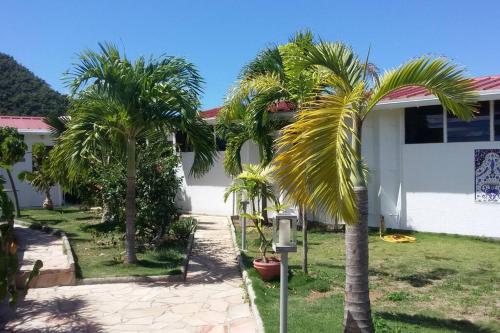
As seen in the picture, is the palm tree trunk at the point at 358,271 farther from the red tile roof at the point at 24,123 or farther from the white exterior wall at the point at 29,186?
the red tile roof at the point at 24,123

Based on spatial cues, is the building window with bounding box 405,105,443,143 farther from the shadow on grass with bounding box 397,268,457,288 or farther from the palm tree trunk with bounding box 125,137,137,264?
the palm tree trunk with bounding box 125,137,137,264

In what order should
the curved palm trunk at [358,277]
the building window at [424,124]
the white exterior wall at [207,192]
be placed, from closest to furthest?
the curved palm trunk at [358,277], the building window at [424,124], the white exterior wall at [207,192]

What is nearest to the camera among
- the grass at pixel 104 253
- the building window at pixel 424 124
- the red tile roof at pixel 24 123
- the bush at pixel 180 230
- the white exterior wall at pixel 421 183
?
the grass at pixel 104 253

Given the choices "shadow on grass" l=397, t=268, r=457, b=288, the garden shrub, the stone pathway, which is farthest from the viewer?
the garden shrub

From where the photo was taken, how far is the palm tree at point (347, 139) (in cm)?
410

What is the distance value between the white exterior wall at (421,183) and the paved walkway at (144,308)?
19.0 feet

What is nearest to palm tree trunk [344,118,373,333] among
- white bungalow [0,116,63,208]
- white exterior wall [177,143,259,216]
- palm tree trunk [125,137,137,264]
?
palm tree trunk [125,137,137,264]

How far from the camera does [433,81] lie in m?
5.30

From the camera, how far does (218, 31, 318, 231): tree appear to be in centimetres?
740

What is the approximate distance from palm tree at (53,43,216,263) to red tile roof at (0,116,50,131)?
11.7 meters

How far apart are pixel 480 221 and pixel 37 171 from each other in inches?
581

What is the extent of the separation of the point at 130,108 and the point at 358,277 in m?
5.30

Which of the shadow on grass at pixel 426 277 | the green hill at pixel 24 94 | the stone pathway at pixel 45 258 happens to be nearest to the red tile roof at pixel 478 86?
the shadow on grass at pixel 426 277

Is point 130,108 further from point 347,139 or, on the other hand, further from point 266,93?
point 347,139
